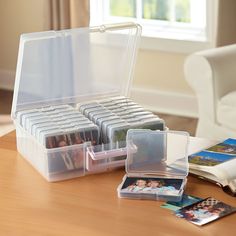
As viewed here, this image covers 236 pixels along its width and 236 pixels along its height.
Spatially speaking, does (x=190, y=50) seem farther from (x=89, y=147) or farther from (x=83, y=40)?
(x=89, y=147)

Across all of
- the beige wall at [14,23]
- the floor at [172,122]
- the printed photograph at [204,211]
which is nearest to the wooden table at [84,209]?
the printed photograph at [204,211]

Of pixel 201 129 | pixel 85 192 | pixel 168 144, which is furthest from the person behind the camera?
pixel 201 129

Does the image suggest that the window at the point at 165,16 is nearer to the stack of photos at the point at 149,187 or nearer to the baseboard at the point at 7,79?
the baseboard at the point at 7,79

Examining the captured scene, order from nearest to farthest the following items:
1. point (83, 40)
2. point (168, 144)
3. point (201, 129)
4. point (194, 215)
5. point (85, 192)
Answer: point (194, 215), point (85, 192), point (168, 144), point (83, 40), point (201, 129)

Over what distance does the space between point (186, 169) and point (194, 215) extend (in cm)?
23

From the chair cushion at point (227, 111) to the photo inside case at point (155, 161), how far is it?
118 cm

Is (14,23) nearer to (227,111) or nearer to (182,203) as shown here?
(227,111)

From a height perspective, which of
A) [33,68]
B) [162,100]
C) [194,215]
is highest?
[33,68]

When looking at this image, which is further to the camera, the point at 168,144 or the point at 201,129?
the point at 201,129

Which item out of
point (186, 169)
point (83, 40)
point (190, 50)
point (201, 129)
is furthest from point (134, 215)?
point (190, 50)

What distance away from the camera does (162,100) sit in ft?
13.5

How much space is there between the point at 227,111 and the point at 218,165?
1.26 meters

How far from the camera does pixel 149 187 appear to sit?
1756 mm

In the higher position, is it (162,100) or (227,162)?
(227,162)
